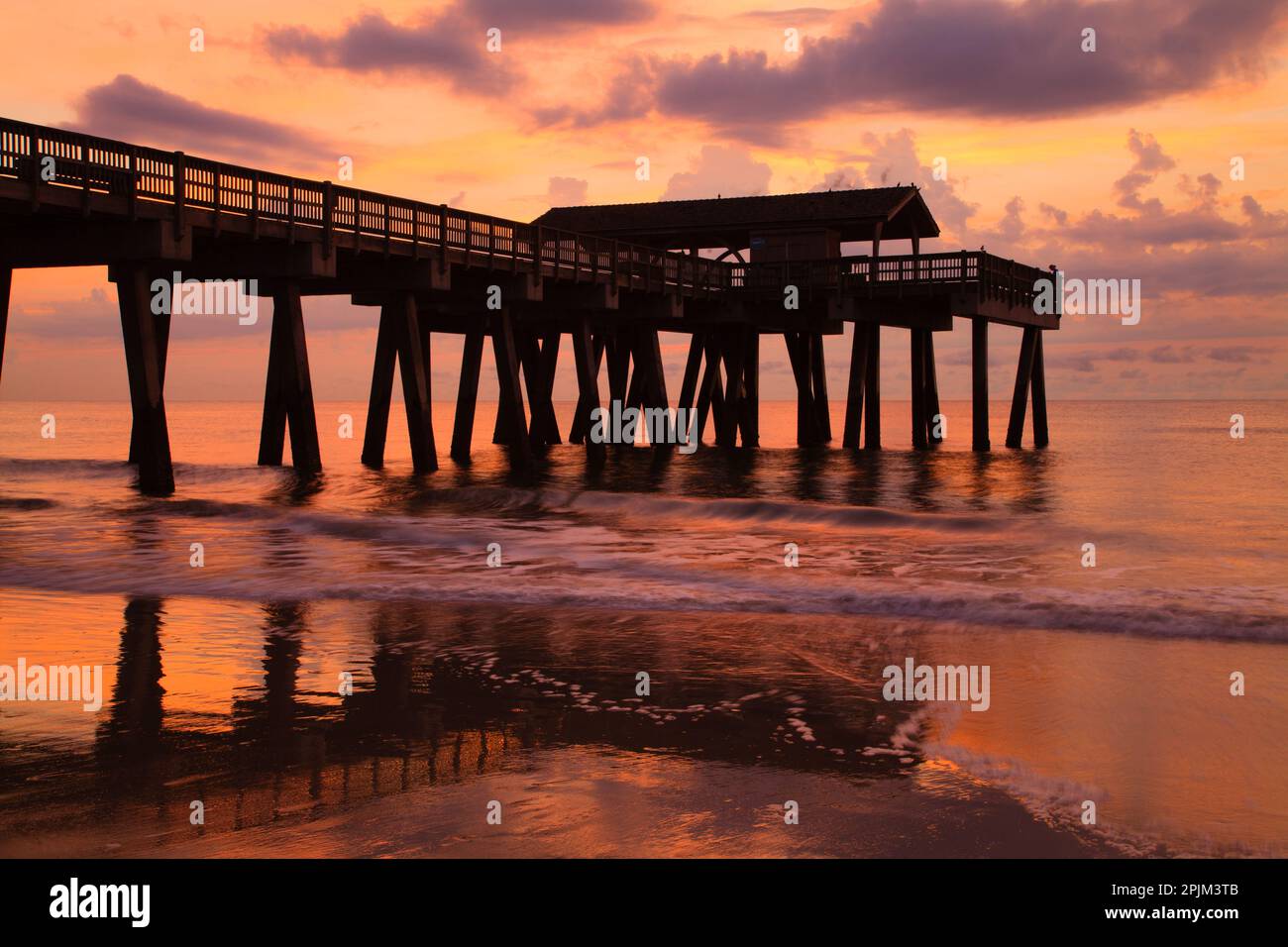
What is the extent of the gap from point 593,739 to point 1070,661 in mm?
4581

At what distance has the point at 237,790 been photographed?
20.2 ft

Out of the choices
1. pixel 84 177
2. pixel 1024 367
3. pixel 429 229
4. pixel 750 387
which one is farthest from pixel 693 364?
pixel 84 177

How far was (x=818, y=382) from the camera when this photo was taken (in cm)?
4781

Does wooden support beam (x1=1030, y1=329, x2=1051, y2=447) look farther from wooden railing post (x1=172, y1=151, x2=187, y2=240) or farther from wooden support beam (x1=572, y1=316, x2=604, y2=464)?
wooden railing post (x1=172, y1=151, x2=187, y2=240)

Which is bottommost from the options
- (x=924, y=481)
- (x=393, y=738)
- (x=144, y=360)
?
(x=393, y=738)

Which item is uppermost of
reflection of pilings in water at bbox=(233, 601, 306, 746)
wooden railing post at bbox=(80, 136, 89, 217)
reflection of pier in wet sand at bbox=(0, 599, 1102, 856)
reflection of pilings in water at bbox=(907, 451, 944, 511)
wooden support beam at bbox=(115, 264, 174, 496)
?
wooden railing post at bbox=(80, 136, 89, 217)

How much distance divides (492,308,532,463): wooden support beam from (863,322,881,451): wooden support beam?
40.4 feet

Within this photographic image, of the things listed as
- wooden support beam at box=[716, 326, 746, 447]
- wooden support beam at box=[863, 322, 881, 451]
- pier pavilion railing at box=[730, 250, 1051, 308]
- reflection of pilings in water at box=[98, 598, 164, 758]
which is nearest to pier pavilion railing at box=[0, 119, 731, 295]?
pier pavilion railing at box=[730, 250, 1051, 308]

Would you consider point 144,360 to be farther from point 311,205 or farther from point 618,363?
point 618,363

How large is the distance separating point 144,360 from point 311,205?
14.7ft

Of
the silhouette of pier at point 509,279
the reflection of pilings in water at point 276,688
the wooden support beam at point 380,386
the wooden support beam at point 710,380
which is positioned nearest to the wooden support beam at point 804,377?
the silhouette of pier at point 509,279

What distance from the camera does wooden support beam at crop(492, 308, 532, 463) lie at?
103ft
